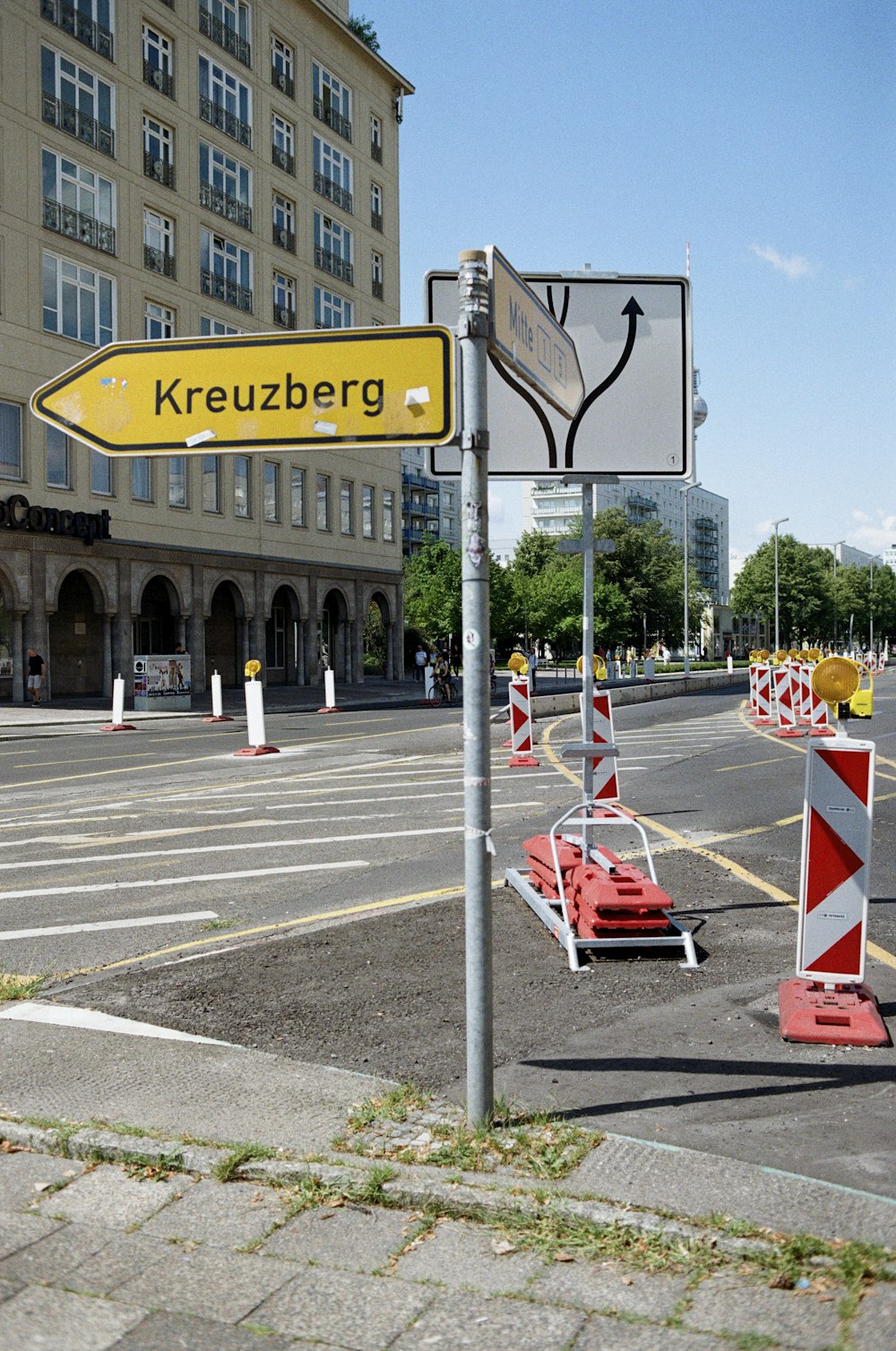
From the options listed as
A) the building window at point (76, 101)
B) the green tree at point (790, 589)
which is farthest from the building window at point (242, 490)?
the green tree at point (790, 589)

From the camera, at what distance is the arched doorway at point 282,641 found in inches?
1940

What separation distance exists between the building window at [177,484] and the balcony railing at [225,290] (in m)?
6.04

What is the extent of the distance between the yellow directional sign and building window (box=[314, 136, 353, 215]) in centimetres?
4829

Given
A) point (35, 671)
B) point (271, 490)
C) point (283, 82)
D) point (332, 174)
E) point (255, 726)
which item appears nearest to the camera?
point (255, 726)

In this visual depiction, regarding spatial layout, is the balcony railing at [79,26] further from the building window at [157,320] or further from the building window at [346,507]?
the building window at [346,507]

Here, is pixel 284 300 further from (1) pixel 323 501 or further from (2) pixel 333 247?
(1) pixel 323 501

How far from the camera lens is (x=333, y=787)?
1502 cm

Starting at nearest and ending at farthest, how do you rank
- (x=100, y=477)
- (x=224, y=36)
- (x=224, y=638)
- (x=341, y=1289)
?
(x=341, y=1289)
(x=100, y=477)
(x=224, y=36)
(x=224, y=638)

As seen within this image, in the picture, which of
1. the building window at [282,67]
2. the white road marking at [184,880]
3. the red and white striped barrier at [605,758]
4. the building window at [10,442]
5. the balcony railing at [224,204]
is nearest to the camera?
the white road marking at [184,880]

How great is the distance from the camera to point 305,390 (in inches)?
155

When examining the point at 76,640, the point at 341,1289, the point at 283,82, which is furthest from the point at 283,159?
the point at 341,1289

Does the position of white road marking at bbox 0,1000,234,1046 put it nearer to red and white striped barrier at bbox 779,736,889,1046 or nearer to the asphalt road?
the asphalt road

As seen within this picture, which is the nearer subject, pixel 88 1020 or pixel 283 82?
pixel 88 1020

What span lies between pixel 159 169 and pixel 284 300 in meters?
7.97
